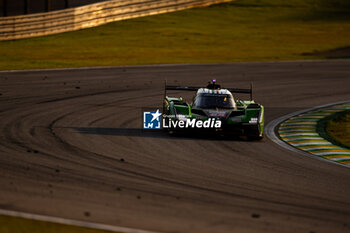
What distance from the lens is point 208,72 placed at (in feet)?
110

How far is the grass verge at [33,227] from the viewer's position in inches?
368

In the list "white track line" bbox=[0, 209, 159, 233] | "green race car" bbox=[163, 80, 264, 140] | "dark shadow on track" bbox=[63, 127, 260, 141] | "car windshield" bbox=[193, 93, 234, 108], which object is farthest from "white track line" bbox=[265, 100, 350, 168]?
"white track line" bbox=[0, 209, 159, 233]

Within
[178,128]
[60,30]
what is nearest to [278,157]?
[178,128]

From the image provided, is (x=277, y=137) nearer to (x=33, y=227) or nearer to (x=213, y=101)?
(x=213, y=101)

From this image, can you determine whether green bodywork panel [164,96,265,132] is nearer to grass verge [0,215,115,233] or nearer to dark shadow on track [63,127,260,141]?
dark shadow on track [63,127,260,141]

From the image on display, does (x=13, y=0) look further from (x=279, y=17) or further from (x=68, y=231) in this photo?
(x=68, y=231)

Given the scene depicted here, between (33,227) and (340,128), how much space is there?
13479mm

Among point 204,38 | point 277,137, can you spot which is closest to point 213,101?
point 277,137

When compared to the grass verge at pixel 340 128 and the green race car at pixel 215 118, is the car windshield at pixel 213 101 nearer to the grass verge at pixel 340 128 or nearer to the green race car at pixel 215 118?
the green race car at pixel 215 118

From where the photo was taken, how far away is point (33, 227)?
9508 mm

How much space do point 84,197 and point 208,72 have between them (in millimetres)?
22709

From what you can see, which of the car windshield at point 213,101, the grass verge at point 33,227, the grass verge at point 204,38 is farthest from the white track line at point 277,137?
the grass verge at point 204,38

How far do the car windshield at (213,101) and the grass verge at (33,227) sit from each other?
963 cm

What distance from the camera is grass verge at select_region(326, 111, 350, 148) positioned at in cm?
1901
